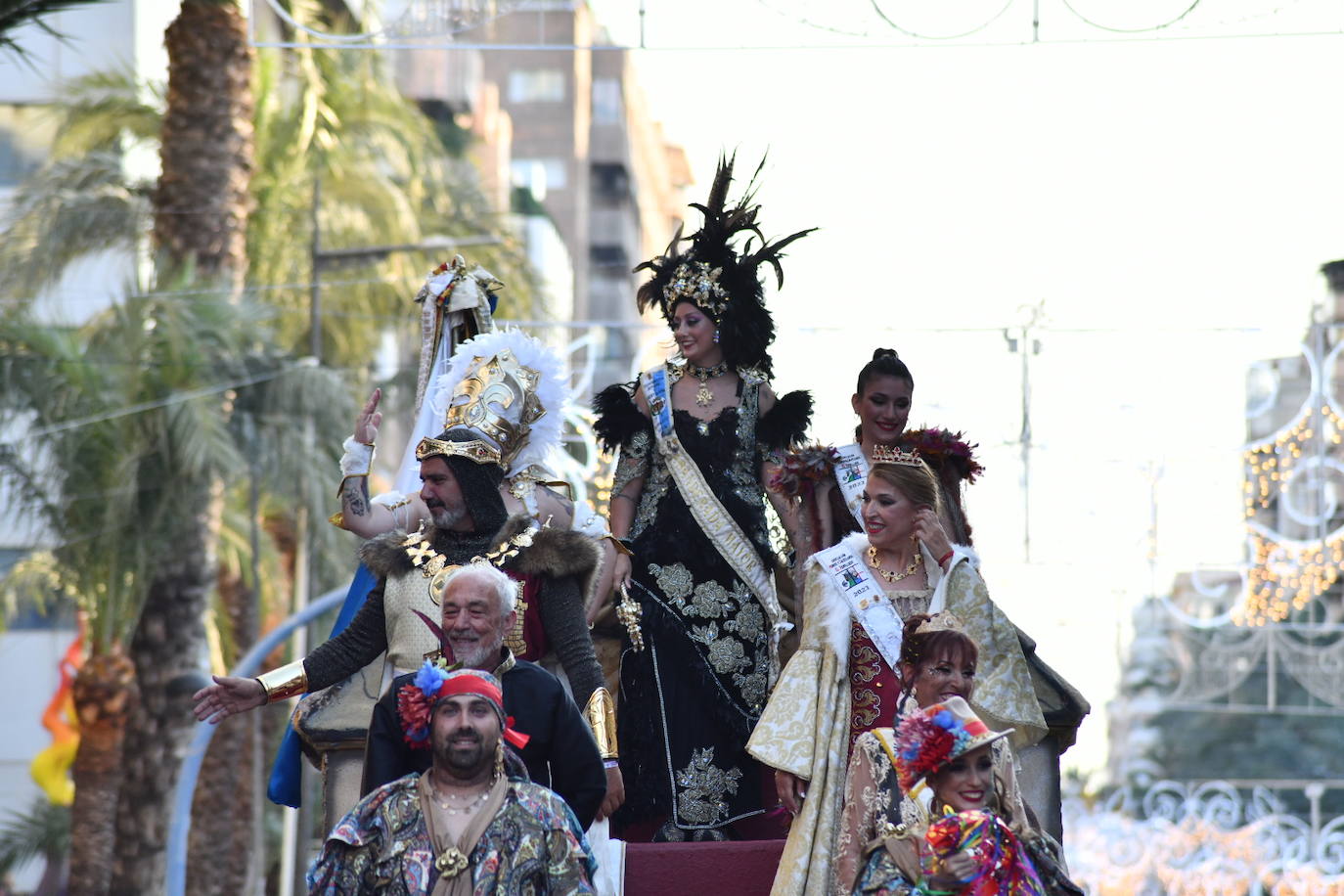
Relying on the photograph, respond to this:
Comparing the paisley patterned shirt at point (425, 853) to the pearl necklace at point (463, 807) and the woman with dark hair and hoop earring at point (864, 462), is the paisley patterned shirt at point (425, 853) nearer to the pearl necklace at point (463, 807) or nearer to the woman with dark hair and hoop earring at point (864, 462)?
the pearl necklace at point (463, 807)

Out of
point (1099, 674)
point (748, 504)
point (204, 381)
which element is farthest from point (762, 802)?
point (1099, 674)

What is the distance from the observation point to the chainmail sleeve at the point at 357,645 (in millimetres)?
8586

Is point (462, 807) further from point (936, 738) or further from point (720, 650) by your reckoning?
point (720, 650)

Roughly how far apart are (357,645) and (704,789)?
5.85 feet

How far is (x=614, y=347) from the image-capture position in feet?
244

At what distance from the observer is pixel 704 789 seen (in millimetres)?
9789

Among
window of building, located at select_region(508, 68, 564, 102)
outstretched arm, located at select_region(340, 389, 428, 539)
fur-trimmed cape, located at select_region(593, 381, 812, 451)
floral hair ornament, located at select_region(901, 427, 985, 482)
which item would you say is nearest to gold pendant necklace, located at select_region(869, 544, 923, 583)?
floral hair ornament, located at select_region(901, 427, 985, 482)

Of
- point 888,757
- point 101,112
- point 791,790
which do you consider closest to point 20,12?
point 791,790

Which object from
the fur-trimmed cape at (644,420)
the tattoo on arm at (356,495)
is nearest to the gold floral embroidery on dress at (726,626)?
the fur-trimmed cape at (644,420)

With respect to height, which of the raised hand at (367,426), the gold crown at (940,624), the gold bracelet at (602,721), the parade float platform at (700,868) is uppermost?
the raised hand at (367,426)

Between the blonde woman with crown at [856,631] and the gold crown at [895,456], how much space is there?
18 mm

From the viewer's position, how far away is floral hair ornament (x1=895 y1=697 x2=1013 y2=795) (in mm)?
7293

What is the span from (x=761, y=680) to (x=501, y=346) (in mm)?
1724

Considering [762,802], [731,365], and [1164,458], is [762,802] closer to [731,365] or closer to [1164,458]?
[731,365]
